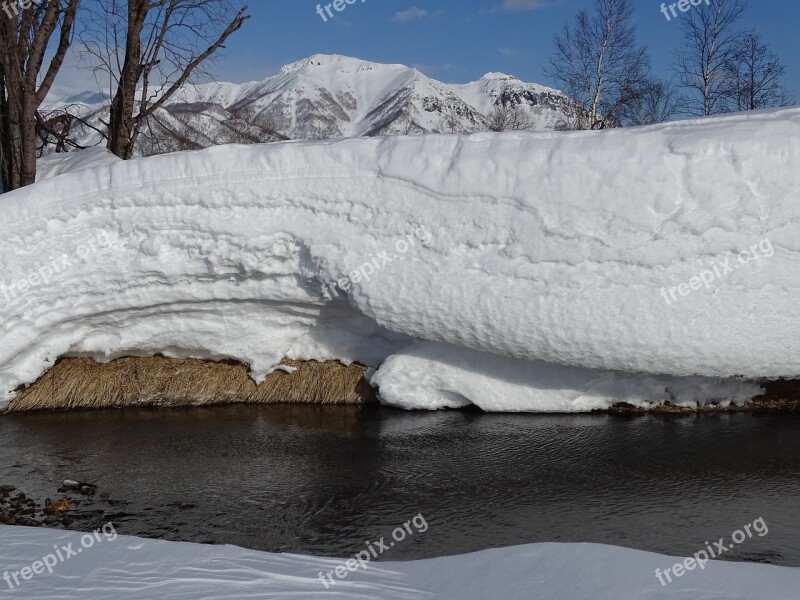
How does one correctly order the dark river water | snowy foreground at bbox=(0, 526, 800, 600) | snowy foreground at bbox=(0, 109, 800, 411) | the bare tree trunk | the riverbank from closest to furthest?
snowy foreground at bbox=(0, 526, 800, 600)
the dark river water
snowy foreground at bbox=(0, 109, 800, 411)
the riverbank
the bare tree trunk

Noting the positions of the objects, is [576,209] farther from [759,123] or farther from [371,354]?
[371,354]

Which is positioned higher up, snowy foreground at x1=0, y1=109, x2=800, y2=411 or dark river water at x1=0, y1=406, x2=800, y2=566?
snowy foreground at x1=0, y1=109, x2=800, y2=411

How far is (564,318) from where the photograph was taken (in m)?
7.17

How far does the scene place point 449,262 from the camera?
739cm

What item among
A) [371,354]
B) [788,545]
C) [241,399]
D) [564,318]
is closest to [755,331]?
[564,318]

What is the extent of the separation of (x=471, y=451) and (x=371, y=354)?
2.13 metres

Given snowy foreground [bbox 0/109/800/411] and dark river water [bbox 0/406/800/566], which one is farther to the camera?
snowy foreground [bbox 0/109/800/411]

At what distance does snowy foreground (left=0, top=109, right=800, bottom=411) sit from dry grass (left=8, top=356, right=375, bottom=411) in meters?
0.18

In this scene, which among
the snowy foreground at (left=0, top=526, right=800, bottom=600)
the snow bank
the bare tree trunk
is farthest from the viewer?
the bare tree trunk

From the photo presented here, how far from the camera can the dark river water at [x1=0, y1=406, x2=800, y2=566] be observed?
4.95 m

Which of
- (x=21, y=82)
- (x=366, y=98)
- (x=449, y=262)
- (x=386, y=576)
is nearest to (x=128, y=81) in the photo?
(x=21, y=82)

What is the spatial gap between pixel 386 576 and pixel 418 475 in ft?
6.48

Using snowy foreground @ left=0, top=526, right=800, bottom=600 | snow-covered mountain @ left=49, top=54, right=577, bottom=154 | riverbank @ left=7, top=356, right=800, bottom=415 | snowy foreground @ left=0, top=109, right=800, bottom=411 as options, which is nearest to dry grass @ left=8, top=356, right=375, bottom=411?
riverbank @ left=7, top=356, right=800, bottom=415

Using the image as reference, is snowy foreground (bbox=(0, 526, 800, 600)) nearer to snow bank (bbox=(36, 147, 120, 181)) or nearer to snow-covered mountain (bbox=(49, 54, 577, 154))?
snow bank (bbox=(36, 147, 120, 181))
